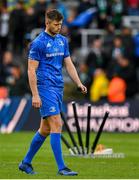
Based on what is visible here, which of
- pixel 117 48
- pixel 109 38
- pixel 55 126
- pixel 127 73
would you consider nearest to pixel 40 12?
pixel 109 38

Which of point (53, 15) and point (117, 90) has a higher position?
point (53, 15)

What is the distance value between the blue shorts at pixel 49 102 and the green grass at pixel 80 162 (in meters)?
0.89

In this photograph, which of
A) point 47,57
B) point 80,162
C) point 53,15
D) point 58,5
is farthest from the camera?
point 58,5

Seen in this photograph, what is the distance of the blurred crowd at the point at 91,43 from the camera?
23.6 m

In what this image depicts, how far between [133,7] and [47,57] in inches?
621

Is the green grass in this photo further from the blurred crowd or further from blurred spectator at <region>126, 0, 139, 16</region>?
blurred spectator at <region>126, 0, 139, 16</region>

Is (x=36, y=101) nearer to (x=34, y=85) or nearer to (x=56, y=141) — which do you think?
(x=34, y=85)

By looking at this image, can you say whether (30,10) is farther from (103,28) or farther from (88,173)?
(88,173)

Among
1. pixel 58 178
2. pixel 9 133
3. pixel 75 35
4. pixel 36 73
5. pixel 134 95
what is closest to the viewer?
pixel 58 178

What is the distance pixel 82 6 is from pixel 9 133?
629cm

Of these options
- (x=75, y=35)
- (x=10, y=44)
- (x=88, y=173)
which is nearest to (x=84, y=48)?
(x=75, y=35)

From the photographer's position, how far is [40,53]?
1164cm

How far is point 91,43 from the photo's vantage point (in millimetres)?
26281

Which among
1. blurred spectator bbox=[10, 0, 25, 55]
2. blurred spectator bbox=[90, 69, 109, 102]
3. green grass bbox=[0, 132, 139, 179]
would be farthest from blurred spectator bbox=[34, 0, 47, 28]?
green grass bbox=[0, 132, 139, 179]
